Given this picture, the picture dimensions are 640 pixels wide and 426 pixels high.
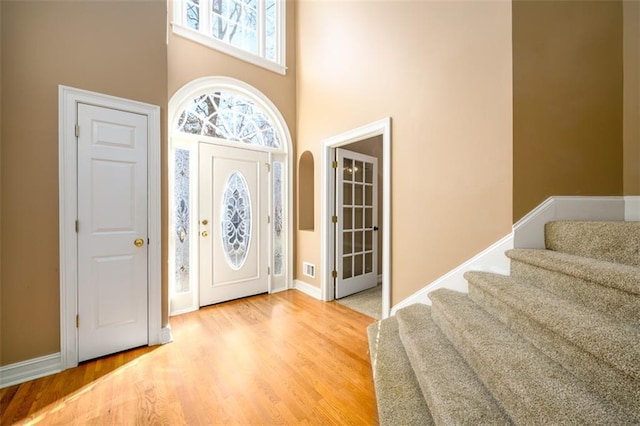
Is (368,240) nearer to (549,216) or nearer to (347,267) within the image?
(347,267)

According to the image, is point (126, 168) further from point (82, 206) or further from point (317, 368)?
point (317, 368)

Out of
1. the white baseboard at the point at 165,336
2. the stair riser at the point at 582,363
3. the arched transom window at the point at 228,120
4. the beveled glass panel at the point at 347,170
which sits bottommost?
the white baseboard at the point at 165,336

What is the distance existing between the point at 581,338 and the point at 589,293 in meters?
0.38

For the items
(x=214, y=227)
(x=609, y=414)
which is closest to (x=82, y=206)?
(x=214, y=227)

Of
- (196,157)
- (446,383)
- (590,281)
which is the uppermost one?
(196,157)

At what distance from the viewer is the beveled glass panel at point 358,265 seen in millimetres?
3740

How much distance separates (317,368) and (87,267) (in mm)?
1922

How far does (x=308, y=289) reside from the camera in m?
3.69

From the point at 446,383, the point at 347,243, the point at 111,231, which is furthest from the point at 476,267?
the point at 111,231

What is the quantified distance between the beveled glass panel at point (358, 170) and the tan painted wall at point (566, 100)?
6.82ft

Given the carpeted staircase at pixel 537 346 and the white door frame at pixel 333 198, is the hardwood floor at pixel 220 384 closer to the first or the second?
the carpeted staircase at pixel 537 346

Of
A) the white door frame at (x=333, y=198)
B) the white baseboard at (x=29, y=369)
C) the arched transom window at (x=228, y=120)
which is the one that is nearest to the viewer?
the white baseboard at (x=29, y=369)

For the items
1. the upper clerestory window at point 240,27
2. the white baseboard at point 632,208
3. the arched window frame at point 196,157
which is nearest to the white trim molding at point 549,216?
the white baseboard at point 632,208

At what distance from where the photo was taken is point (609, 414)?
816 mm
